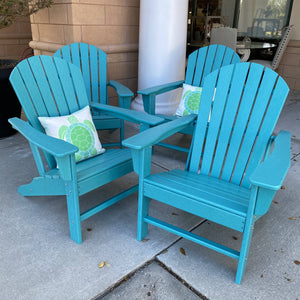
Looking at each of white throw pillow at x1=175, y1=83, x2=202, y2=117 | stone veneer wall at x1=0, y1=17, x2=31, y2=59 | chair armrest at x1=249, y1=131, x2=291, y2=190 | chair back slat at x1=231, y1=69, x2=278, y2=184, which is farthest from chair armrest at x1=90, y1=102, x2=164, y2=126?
stone veneer wall at x1=0, y1=17, x2=31, y2=59

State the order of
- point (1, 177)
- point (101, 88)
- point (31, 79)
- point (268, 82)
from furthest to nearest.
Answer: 1. point (101, 88)
2. point (1, 177)
3. point (31, 79)
4. point (268, 82)

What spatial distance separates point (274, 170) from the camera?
4.23 feet

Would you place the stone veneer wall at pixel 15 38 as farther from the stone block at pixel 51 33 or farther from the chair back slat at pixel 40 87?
the chair back slat at pixel 40 87

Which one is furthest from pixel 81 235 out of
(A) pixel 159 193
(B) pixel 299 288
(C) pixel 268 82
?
(C) pixel 268 82

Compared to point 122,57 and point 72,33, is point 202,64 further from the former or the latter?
point 72,33

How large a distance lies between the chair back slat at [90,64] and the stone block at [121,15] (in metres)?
0.74

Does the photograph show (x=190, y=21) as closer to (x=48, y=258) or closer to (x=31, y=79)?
(x=31, y=79)

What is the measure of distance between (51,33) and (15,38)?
8.03ft

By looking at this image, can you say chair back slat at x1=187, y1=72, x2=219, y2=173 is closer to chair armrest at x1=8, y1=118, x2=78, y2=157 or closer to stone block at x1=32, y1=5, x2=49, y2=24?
chair armrest at x1=8, y1=118, x2=78, y2=157

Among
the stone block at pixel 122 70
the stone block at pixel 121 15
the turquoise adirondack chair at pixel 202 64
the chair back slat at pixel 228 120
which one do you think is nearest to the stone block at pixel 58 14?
the stone block at pixel 121 15

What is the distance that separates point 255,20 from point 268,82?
549 cm

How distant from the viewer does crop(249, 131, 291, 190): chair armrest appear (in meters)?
1.19

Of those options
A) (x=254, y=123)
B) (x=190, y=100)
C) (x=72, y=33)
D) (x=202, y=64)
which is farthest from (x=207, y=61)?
(x=72, y=33)

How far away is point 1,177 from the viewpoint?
96.1 inches
